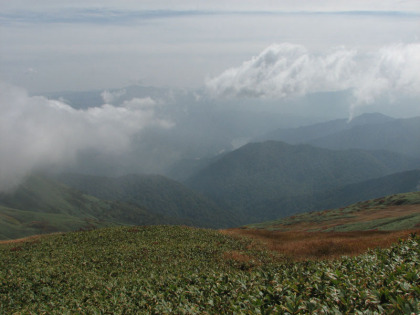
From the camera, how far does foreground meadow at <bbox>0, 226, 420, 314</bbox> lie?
1020cm

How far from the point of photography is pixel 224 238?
1614 inches

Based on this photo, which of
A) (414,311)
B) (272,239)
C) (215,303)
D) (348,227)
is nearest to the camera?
(414,311)

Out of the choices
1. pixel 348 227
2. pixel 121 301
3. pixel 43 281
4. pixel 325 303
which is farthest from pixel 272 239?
pixel 325 303

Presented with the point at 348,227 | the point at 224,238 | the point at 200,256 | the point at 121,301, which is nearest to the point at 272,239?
the point at 224,238

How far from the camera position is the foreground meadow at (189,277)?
33.5 feet

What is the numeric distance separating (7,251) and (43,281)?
19.8 meters

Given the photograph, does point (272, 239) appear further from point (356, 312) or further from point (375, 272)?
point (356, 312)

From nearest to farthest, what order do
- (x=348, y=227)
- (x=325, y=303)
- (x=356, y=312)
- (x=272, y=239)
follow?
(x=356, y=312) < (x=325, y=303) < (x=272, y=239) < (x=348, y=227)

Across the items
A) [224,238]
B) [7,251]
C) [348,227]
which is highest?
[7,251]

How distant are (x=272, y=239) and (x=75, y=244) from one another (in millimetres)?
24208

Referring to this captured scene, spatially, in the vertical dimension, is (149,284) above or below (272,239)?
above

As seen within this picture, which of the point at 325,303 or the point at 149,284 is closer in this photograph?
the point at 325,303

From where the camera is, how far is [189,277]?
61.4ft

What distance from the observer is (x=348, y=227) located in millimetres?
56969
